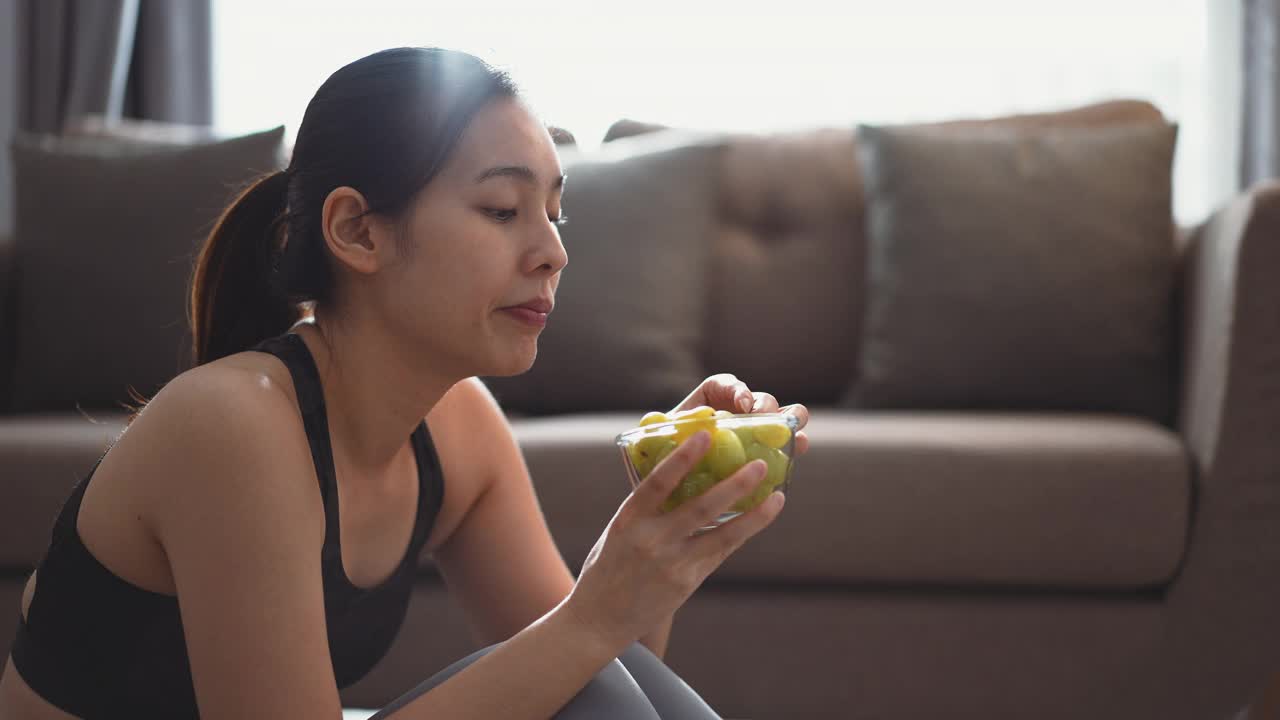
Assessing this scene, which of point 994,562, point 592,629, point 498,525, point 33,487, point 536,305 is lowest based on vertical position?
point 33,487

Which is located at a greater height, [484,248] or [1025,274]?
[484,248]

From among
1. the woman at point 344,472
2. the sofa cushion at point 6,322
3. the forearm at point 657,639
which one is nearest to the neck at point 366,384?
the woman at point 344,472

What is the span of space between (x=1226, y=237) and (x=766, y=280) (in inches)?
33.9

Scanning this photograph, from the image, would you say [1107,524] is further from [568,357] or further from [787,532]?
[568,357]

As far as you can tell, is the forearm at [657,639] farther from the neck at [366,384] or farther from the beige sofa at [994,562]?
the beige sofa at [994,562]

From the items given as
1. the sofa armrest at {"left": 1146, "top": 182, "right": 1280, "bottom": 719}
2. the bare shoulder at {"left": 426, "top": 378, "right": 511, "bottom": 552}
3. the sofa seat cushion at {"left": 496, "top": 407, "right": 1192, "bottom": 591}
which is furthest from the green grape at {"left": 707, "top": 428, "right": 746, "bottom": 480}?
the sofa armrest at {"left": 1146, "top": 182, "right": 1280, "bottom": 719}

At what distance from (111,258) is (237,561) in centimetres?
162

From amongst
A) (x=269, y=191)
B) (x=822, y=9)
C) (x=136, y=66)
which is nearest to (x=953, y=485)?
(x=269, y=191)

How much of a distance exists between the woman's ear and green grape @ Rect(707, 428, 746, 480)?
382 mm

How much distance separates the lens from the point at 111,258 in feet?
7.50

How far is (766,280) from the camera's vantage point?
7.75ft

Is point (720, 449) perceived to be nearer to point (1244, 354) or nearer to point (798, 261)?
point (1244, 354)

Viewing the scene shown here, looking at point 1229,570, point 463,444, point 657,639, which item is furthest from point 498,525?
point 1229,570

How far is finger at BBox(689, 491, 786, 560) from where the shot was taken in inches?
33.9
